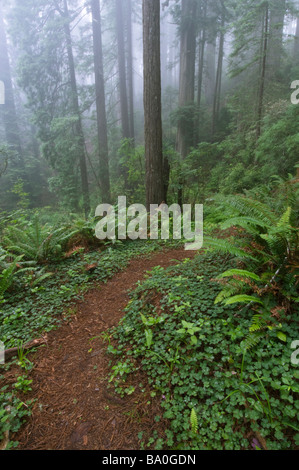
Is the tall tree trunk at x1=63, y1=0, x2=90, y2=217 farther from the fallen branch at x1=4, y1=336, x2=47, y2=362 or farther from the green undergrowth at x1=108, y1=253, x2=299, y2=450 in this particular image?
the green undergrowth at x1=108, y1=253, x2=299, y2=450

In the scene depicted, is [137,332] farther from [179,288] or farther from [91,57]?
[91,57]

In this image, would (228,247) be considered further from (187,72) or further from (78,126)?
(187,72)

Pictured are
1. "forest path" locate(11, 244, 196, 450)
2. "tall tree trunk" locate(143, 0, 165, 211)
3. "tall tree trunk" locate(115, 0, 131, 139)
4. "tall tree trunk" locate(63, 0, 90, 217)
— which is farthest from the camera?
"tall tree trunk" locate(115, 0, 131, 139)

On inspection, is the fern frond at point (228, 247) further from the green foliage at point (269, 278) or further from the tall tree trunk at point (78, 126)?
the tall tree trunk at point (78, 126)

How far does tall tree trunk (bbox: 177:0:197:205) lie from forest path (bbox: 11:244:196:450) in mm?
10291

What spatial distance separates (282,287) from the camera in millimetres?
2137

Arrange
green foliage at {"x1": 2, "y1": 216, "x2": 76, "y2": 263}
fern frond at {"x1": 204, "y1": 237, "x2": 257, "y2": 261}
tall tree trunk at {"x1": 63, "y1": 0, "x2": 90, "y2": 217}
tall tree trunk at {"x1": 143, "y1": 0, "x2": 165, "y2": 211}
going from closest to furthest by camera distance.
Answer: fern frond at {"x1": 204, "y1": 237, "x2": 257, "y2": 261} → green foliage at {"x1": 2, "y1": 216, "x2": 76, "y2": 263} → tall tree trunk at {"x1": 143, "y1": 0, "x2": 165, "y2": 211} → tall tree trunk at {"x1": 63, "y1": 0, "x2": 90, "y2": 217}

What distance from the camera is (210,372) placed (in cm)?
193

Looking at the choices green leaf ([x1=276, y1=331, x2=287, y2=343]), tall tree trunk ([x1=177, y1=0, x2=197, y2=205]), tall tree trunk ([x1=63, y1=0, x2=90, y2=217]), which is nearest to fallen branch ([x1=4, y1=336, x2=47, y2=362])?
green leaf ([x1=276, y1=331, x2=287, y2=343])

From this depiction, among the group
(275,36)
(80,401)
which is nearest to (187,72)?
(275,36)

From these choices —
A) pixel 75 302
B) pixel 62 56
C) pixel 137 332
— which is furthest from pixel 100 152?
pixel 137 332

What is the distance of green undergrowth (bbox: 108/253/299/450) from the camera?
1596 millimetres

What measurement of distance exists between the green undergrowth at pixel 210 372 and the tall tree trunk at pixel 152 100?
167 inches

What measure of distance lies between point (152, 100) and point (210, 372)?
6.13 m
